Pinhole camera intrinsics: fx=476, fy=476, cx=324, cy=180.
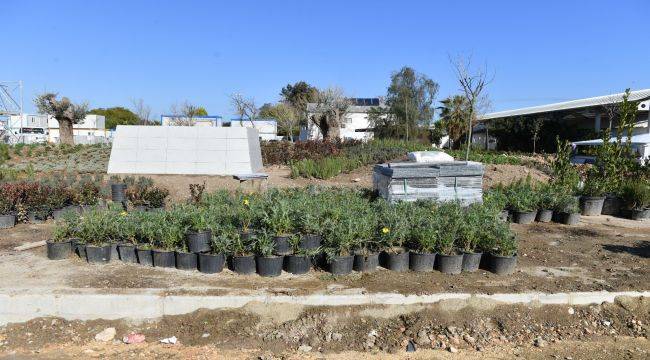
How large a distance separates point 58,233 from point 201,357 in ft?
9.40

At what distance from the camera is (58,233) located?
17.7 feet

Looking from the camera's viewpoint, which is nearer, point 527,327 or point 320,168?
point 527,327

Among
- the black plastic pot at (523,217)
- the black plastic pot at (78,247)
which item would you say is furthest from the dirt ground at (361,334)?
the black plastic pot at (523,217)

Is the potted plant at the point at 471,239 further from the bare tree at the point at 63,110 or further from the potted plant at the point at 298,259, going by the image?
the bare tree at the point at 63,110

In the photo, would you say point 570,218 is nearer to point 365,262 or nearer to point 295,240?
point 365,262

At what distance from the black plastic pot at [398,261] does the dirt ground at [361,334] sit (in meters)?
0.82

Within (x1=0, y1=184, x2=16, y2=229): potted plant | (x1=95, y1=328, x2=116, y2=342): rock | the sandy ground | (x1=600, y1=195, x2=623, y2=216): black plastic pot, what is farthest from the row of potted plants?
(x1=600, y1=195, x2=623, y2=216): black plastic pot

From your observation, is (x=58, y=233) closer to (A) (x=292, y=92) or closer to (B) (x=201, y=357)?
(B) (x=201, y=357)

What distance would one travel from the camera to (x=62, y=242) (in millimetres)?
5348

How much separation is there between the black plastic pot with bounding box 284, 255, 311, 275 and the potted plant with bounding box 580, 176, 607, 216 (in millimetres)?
6371

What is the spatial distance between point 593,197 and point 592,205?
150 millimetres

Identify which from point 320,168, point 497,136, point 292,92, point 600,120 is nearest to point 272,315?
point 320,168

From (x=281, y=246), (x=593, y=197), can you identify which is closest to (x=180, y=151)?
(x=281, y=246)

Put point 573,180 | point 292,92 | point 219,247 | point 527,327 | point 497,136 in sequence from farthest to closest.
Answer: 1. point 292,92
2. point 497,136
3. point 573,180
4. point 219,247
5. point 527,327
